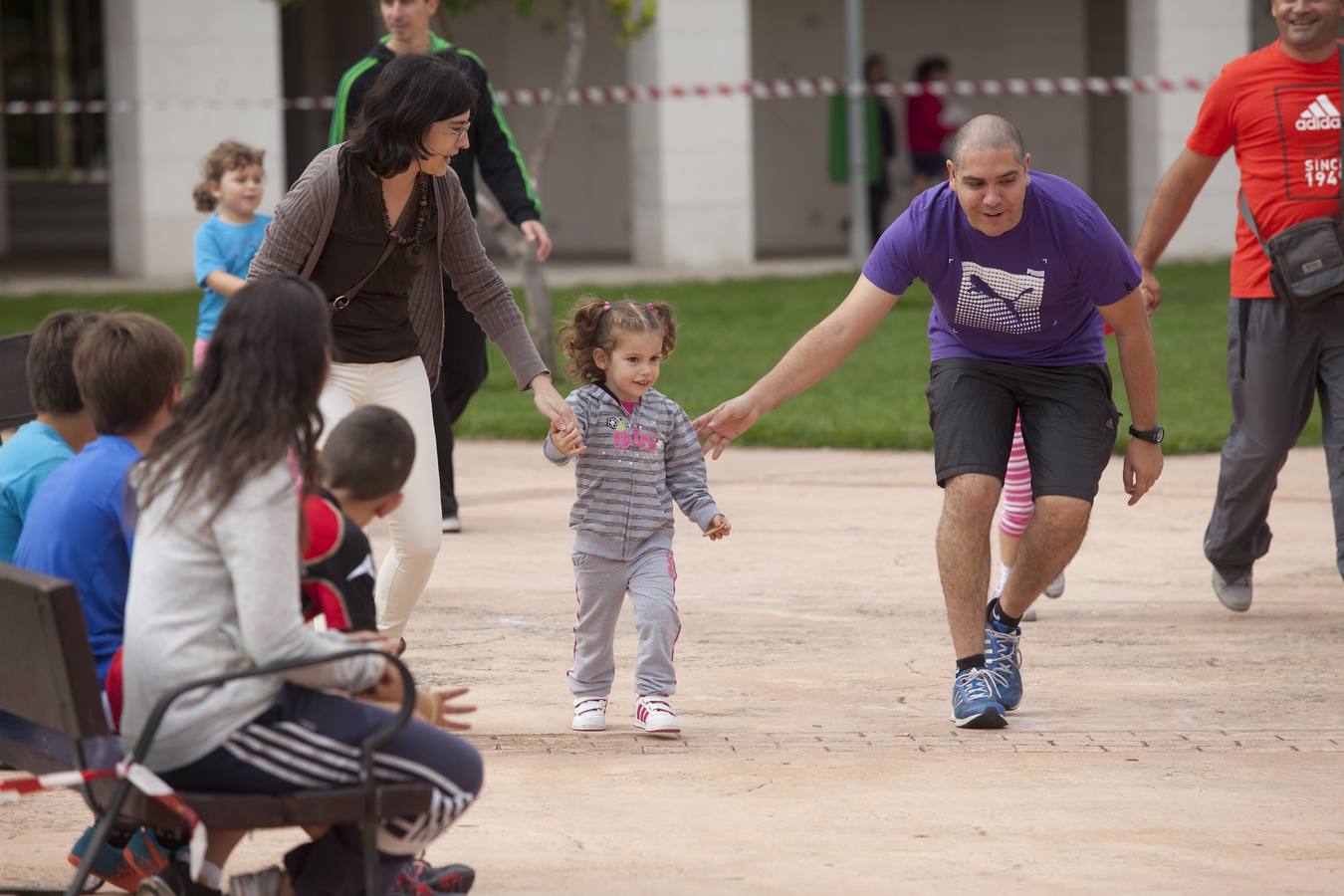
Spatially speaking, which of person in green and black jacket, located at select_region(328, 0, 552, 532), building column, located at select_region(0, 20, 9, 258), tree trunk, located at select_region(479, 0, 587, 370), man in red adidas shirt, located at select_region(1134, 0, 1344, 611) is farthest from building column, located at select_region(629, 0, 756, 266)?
man in red adidas shirt, located at select_region(1134, 0, 1344, 611)

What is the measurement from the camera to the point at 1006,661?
5820mm

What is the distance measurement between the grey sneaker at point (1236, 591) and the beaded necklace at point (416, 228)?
3.16 metres

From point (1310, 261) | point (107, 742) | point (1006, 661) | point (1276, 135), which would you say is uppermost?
point (1276, 135)

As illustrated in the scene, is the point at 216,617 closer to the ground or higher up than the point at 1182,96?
closer to the ground

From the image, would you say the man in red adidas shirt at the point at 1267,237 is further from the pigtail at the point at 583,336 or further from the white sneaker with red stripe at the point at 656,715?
the white sneaker with red stripe at the point at 656,715

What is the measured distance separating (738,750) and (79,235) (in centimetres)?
2479

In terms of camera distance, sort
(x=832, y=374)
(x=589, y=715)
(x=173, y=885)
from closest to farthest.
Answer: (x=173, y=885) < (x=589, y=715) < (x=832, y=374)

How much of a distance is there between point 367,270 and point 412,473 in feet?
1.83

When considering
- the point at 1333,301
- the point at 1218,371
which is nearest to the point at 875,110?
the point at 1218,371

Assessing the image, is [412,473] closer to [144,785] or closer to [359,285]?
[359,285]

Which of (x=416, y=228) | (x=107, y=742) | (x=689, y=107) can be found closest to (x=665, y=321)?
(x=416, y=228)

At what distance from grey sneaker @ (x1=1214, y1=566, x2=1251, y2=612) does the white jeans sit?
2919mm

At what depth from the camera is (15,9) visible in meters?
28.6

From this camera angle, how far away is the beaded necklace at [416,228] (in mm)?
5551
